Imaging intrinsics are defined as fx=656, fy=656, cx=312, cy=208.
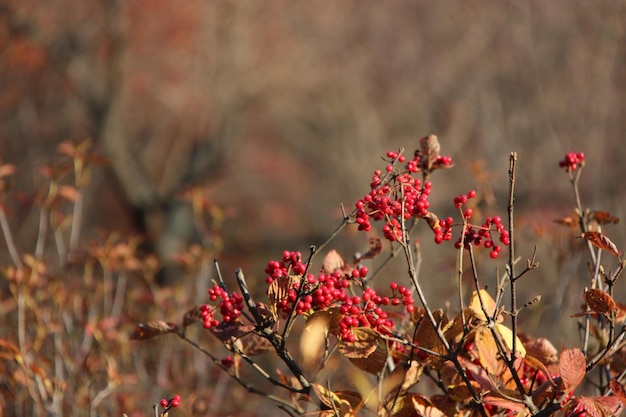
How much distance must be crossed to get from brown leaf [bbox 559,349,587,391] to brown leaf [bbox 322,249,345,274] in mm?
590

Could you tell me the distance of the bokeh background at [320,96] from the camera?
6.41 metres

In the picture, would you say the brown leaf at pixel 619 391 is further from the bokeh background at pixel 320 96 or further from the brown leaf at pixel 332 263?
the bokeh background at pixel 320 96

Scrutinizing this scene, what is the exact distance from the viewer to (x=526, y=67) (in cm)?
668

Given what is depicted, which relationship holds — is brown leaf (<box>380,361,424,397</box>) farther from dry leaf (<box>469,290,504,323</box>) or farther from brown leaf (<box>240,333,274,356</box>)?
brown leaf (<box>240,333,274,356</box>)

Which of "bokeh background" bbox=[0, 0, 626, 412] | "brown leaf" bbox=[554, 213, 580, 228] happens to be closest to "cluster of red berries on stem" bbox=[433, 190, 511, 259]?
"brown leaf" bbox=[554, 213, 580, 228]

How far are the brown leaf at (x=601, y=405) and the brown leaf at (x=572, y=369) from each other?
0.12 feet

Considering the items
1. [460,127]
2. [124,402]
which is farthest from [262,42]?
[124,402]

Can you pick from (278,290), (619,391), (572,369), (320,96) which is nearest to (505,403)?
(572,369)

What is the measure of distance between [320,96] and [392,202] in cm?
961

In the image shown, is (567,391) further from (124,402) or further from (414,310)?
(124,402)

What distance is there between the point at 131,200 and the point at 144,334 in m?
7.33

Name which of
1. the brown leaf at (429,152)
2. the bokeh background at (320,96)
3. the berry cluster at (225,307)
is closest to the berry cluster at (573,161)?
the brown leaf at (429,152)

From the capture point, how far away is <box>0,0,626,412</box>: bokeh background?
252 inches

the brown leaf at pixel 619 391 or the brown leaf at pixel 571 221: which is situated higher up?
the brown leaf at pixel 571 221
